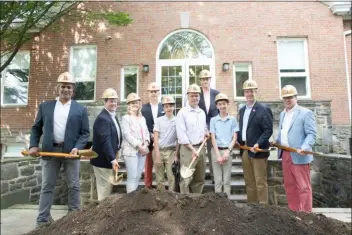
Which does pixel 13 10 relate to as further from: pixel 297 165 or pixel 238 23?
pixel 238 23

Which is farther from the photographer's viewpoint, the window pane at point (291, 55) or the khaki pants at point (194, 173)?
the window pane at point (291, 55)

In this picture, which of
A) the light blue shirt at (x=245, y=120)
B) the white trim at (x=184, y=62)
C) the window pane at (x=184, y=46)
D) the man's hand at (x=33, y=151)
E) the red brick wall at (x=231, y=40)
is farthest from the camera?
the window pane at (x=184, y=46)

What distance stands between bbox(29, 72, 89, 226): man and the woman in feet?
1.81

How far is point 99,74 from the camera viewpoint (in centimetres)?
1003

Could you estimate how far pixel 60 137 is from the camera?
3.57 m

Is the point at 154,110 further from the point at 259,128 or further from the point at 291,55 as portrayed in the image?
the point at 291,55

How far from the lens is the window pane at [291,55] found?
390 inches

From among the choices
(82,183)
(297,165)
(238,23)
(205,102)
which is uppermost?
(238,23)

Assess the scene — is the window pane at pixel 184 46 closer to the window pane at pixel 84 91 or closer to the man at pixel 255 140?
the window pane at pixel 84 91

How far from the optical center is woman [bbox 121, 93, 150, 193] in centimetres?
388

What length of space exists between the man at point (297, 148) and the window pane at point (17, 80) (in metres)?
9.58

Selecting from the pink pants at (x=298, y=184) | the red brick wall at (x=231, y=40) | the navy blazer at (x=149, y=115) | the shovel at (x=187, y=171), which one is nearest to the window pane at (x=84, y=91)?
the red brick wall at (x=231, y=40)

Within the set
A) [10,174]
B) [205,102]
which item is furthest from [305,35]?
[10,174]

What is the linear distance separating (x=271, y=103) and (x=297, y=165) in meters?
3.60
